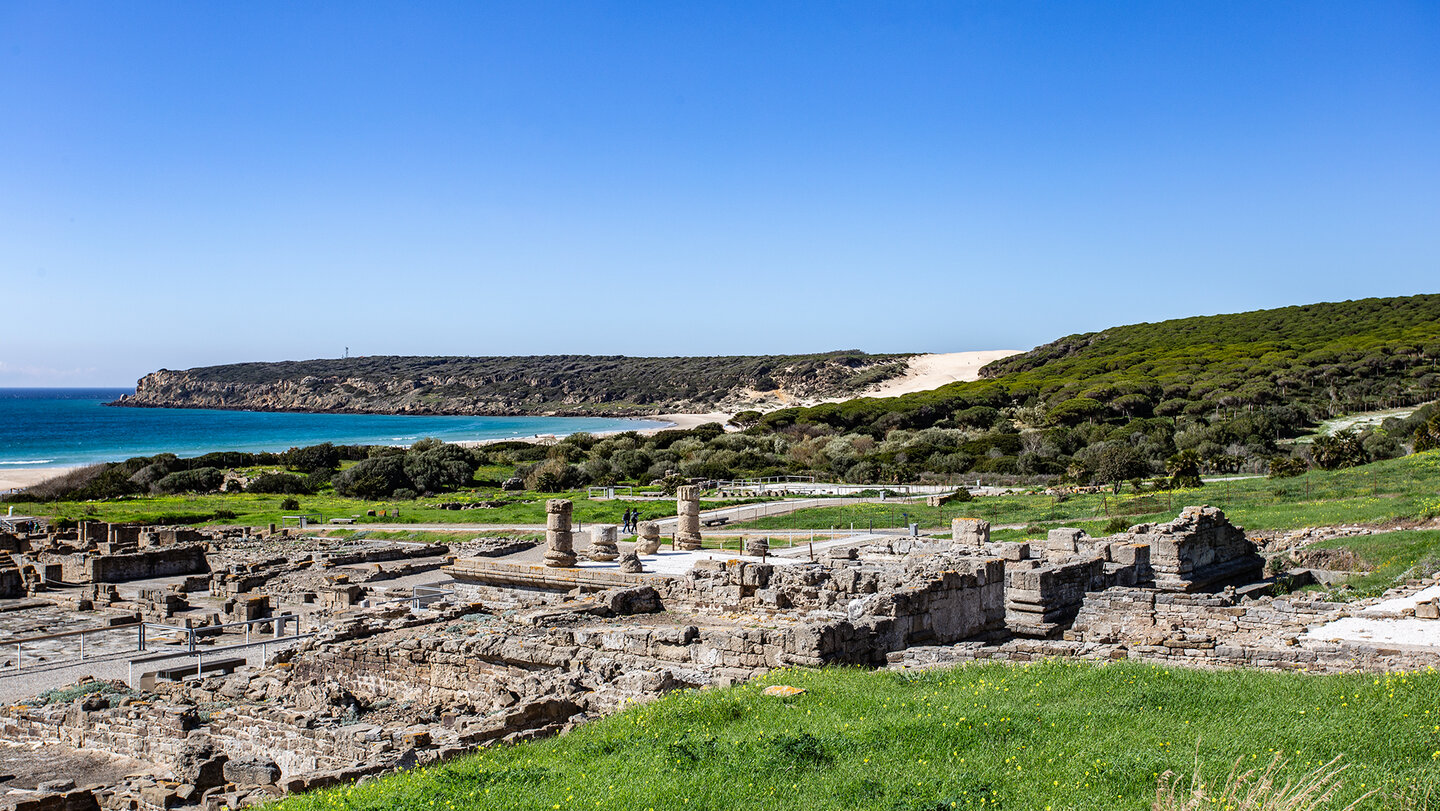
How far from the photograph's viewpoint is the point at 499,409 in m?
157

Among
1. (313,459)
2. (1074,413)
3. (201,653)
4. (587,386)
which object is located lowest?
(201,653)

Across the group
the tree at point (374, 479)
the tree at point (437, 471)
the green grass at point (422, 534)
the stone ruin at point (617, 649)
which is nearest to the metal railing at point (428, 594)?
the stone ruin at point (617, 649)

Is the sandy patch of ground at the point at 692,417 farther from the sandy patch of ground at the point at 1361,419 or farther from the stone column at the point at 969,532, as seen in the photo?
the stone column at the point at 969,532

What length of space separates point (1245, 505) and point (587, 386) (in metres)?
138

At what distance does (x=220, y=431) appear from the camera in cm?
12550

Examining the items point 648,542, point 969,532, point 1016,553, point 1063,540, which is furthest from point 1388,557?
point 648,542

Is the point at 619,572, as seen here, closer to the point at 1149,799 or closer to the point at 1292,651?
the point at 1292,651

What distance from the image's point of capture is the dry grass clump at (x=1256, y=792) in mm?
5180

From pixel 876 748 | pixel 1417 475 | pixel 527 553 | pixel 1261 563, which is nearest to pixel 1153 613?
pixel 1261 563

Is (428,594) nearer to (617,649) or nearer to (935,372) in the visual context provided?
(617,649)

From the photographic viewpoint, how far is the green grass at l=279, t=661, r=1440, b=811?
649 cm

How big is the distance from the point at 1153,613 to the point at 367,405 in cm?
17483

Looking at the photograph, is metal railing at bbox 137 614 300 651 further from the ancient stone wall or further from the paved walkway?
the ancient stone wall

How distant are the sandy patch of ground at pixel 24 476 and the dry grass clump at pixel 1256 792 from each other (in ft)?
228
